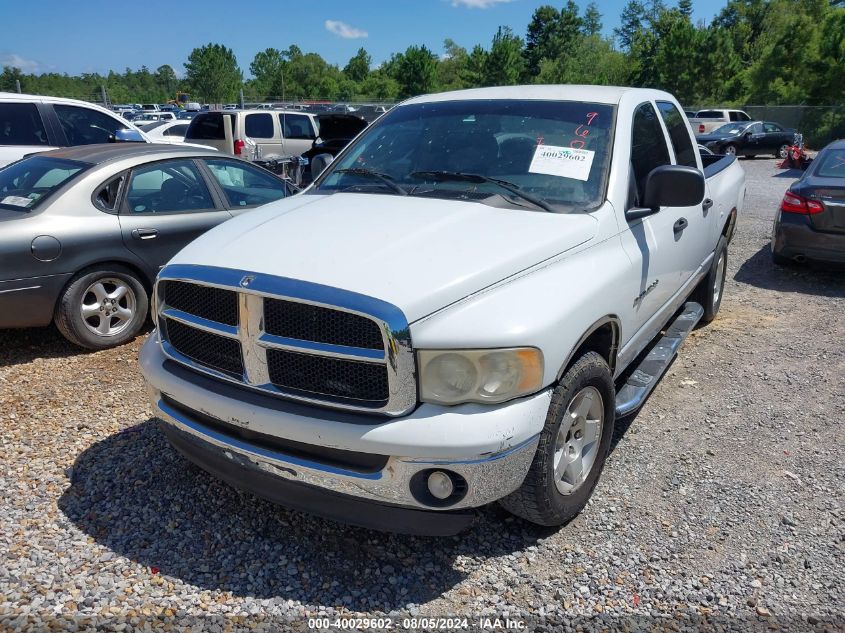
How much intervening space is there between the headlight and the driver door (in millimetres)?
3738

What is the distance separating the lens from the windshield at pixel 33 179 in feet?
16.4

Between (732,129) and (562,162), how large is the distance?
965 inches

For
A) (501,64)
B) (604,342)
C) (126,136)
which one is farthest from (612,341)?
(501,64)

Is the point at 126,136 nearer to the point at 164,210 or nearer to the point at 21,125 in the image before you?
the point at 21,125

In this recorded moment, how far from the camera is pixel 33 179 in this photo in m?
5.31

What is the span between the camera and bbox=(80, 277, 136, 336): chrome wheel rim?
16.6ft

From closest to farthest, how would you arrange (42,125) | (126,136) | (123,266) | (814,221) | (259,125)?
(123,266), (814,221), (42,125), (126,136), (259,125)

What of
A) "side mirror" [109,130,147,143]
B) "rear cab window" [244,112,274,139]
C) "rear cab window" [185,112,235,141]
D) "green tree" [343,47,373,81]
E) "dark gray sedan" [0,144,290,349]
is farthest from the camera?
"green tree" [343,47,373,81]

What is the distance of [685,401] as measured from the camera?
4.44 m

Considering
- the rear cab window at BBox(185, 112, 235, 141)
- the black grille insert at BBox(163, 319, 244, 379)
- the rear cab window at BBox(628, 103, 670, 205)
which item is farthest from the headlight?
the rear cab window at BBox(185, 112, 235, 141)

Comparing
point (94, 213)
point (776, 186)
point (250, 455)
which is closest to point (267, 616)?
point (250, 455)

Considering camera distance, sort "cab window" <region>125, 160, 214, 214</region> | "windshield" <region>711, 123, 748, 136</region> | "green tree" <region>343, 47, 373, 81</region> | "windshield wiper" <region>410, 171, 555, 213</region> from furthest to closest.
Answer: "green tree" <region>343, 47, 373, 81</region>, "windshield" <region>711, 123, 748, 136</region>, "cab window" <region>125, 160, 214, 214</region>, "windshield wiper" <region>410, 171, 555, 213</region>

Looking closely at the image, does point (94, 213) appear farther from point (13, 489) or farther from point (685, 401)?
point (685, 401)

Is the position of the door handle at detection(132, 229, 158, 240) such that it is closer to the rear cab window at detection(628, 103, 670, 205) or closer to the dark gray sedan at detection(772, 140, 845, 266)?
the rear cab window at detection(628, 103, 670, 205)
